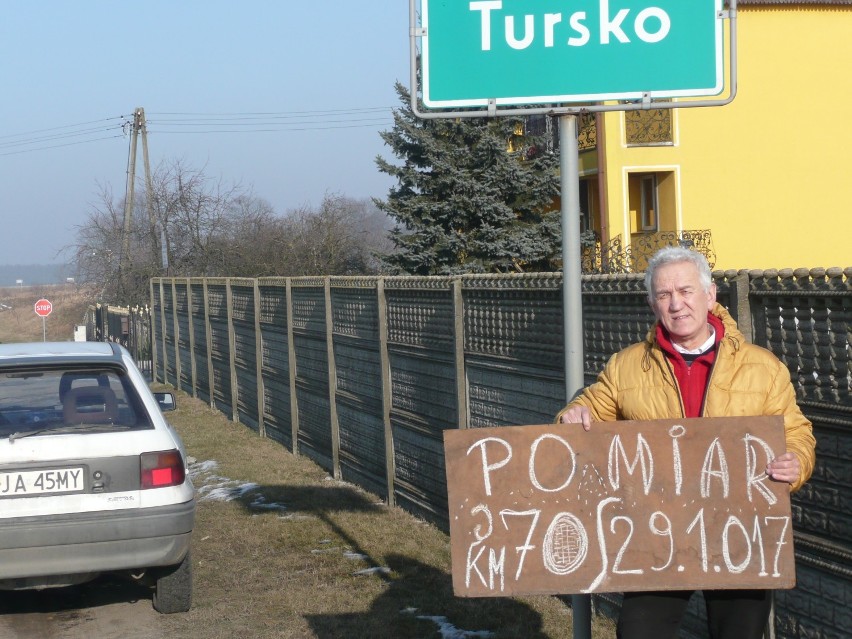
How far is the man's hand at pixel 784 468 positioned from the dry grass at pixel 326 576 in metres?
2.60

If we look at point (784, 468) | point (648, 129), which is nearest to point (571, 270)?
point (784, 468)

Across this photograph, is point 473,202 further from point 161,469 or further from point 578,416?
point 578,416

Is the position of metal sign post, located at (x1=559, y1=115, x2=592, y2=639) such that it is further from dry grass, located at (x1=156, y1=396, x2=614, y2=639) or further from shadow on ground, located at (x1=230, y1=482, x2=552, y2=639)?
dry grass, located at (x1=156, y1=396, x2=614, y2=639)

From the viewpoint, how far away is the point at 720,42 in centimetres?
405

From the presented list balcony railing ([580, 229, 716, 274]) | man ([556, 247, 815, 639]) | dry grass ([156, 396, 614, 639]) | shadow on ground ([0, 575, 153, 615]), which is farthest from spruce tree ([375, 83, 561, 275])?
man ([556, 247, 815, 639])

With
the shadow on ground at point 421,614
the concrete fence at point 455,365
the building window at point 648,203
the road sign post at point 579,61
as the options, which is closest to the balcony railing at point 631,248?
the building window at point 648,203

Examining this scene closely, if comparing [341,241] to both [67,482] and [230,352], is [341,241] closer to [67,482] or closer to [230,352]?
[230,352]

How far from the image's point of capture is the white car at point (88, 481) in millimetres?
6176

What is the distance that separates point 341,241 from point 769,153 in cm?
1271

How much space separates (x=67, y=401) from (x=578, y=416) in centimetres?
404

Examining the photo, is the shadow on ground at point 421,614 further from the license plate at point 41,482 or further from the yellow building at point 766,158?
the yellow building at point 766,158

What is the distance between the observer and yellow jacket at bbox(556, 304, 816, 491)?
11.5 ft

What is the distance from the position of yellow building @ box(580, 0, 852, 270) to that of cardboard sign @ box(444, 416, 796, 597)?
90.7 ft

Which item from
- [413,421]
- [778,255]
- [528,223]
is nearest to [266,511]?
[413,421]
